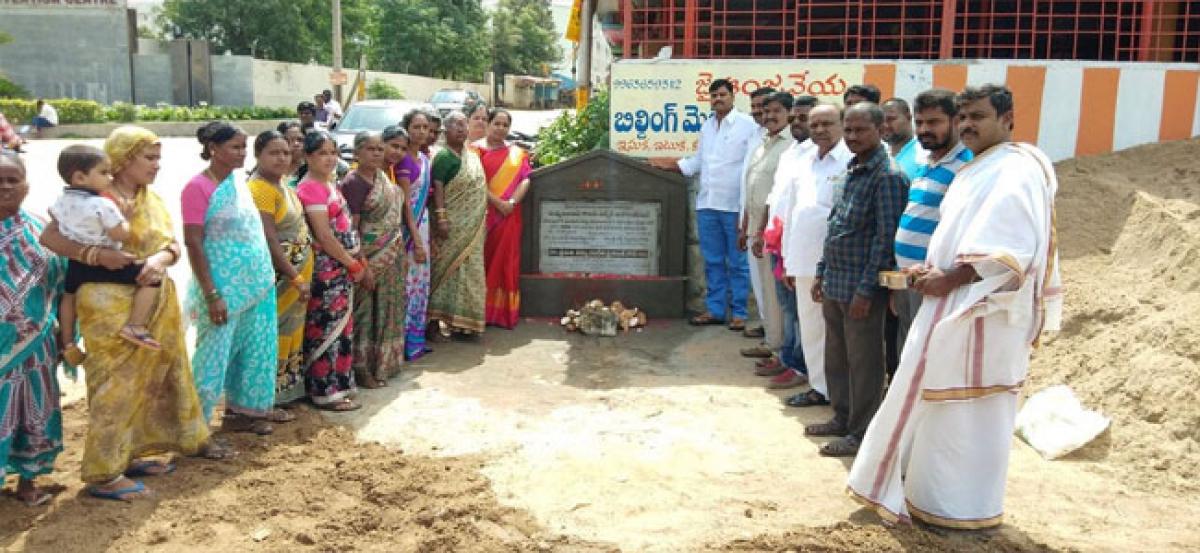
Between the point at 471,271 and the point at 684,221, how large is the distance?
5.63ft

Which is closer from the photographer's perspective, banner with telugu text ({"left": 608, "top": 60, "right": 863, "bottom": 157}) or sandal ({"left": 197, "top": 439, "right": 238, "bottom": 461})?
sandal ({"left": 197, "top": 439, "right": 238, "bottom": 461})

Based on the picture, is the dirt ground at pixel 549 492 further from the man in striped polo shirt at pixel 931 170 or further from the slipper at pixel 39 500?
the man in striped polo shirt at pixel 931 170

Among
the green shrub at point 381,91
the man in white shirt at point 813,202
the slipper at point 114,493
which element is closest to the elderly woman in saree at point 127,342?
the slipper at point 114,493

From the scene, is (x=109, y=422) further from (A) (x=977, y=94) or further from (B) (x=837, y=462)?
(A) (x=977, y=94)

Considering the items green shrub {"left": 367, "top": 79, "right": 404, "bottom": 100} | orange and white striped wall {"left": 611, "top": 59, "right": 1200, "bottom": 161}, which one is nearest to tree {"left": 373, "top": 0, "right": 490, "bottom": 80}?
green shrub {"left": 367, "top": 79, "right": 404, "bottom": 100}

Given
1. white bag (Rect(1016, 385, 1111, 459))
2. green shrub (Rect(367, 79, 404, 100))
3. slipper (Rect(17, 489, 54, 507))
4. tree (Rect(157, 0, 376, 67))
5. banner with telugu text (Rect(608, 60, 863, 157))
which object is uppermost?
tree (Rect(157, 0, 376, 67))

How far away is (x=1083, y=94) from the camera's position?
729 cm

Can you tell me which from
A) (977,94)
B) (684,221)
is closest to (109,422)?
(977,94)

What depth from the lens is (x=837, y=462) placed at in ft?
14.2

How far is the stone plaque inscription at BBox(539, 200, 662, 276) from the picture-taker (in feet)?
23.6

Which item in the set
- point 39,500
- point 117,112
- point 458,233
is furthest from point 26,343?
point 117,112

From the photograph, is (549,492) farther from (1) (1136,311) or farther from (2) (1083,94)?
(2) (1083,94)

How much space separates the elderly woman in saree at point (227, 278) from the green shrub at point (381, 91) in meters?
31.0

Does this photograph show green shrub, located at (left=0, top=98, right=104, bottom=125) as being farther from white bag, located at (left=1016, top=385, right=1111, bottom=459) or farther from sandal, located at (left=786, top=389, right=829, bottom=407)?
white bag, located at (left=1016, top=385, right=1111, bottom=459)
